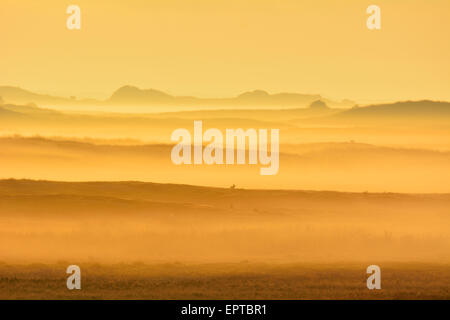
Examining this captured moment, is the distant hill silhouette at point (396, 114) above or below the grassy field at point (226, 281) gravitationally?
above

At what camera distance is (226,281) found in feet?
59.7

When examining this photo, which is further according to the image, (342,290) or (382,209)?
(382,209)

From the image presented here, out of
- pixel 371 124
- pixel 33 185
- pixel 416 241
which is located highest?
pixel 371 124

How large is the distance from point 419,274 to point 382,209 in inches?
73.2

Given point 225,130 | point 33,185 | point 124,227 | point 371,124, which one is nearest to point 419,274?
point 371,124

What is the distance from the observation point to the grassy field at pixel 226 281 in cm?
1750

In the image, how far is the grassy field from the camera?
Answer: 1750 centimetres

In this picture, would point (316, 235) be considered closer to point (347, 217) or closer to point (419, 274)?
point (347, 217)

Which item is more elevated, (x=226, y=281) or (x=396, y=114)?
(x=396, y=114)

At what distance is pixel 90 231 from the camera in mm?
19891

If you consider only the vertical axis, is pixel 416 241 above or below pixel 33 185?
below

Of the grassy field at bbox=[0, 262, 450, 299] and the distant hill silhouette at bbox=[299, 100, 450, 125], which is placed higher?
the distant hill silhouette at bbox=[299, 100, 450, 125]
